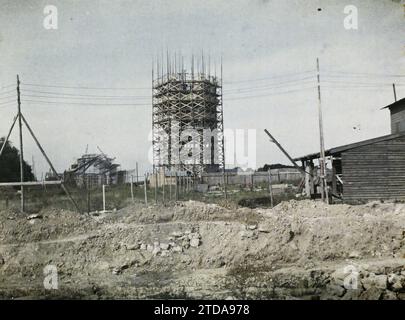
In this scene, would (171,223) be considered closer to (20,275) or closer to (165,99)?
(20,275)

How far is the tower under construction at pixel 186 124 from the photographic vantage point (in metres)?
34.5

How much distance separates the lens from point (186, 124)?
34844 mm

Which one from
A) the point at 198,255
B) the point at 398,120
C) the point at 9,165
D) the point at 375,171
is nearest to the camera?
the point at 198,255

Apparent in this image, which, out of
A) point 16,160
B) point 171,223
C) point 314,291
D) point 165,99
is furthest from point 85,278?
point 165,99

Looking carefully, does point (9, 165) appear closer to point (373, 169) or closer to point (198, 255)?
point (198, 255)

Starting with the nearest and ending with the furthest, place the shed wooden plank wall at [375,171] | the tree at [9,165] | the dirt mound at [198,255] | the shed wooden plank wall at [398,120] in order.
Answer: the dirt mound at [198,255]
the shed wooden plank wall at [375,171]
the tree at [9,165]
the shed wooden plank wall at [398,120]

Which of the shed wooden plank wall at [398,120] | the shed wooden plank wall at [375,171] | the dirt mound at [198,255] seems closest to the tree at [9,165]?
the dirt mound at [198,255]

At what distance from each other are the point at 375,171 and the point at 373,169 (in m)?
0.14

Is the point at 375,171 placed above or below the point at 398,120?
below

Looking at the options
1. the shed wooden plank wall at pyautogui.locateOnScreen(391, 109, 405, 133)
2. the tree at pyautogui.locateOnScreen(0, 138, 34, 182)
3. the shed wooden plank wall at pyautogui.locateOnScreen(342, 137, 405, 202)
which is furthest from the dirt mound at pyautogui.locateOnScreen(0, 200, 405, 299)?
the shed wooden plank wall at pyautogui.locateOnScreen(391, 109, 405, 133)

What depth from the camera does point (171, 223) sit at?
1334 cm

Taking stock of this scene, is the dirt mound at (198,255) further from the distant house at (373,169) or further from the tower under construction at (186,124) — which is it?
the tower under construction at (186,124)

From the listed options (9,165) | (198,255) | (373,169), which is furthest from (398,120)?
(9,165)
